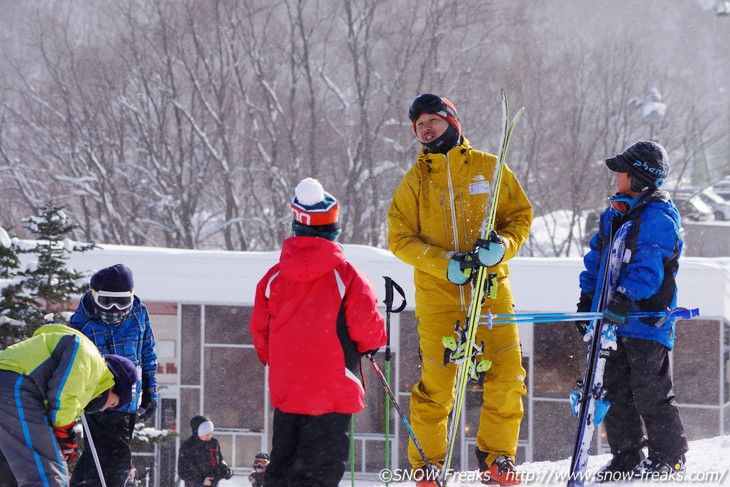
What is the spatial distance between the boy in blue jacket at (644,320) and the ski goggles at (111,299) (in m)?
2.51

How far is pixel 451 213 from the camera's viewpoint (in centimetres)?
469

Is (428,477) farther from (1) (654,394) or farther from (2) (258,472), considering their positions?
(2) (258,472)

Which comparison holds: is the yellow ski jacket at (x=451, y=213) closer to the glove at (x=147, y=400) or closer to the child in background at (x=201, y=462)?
the glove at (x=147, y=400)

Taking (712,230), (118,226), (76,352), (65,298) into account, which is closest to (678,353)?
(65,298)

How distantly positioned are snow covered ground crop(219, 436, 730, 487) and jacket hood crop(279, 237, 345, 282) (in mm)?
1555

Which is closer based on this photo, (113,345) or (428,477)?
(428,477)

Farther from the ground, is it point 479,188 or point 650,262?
point 479,188

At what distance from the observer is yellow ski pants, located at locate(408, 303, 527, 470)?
457 centimetres

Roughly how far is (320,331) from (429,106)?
1434 millimetres

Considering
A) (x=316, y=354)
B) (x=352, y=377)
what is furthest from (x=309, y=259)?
(x=352, y=377)

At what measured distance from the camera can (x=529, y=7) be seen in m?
35.6

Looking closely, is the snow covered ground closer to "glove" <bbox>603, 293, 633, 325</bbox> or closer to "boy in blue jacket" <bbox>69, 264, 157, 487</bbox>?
"glove" <bbox>603, 293, 633, 325</bbox>

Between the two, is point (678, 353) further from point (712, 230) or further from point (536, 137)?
point (536, 137)

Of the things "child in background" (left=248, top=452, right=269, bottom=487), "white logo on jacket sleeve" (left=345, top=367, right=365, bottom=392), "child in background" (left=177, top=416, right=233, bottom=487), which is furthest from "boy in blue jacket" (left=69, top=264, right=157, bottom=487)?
"child in background" (left=248, top=452, right=269, bottom=487)
